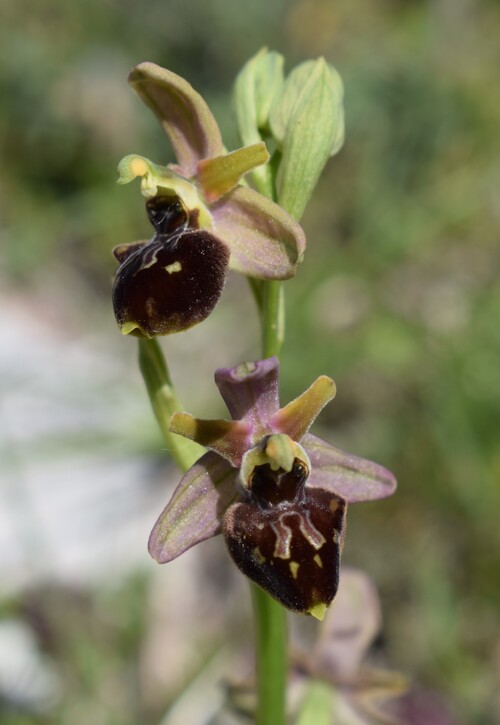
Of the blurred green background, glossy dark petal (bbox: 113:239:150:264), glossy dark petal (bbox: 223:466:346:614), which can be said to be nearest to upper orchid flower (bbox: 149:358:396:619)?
glossy dark petal (bbox: 223:466:346:614)

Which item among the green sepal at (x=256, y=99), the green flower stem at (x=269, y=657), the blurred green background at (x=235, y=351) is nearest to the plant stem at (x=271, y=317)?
the green sepal at (x=256, y=99)

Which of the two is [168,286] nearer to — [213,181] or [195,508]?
[213,181]

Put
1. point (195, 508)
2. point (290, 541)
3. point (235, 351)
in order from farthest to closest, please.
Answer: point (235, 351) → point (195, 508) → point (290, 541)

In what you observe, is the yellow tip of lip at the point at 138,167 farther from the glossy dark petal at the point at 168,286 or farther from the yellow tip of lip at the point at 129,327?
the yellow tip of lip at the point at 129,327

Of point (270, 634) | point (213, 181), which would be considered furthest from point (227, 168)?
point (270, 634)

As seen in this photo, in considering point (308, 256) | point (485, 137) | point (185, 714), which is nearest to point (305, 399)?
point (185, 714)

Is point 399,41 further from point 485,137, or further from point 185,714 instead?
point 185,714
